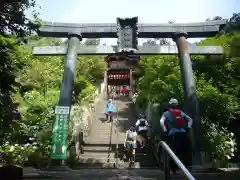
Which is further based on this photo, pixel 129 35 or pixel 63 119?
pixel 129 35

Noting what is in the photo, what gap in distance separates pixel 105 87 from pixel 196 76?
40.9ft

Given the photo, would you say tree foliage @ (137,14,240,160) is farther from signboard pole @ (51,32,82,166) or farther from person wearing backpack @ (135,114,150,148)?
signboard pole @ (51,32,82,166)

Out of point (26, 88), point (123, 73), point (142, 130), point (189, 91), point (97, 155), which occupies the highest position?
point (123, 73)

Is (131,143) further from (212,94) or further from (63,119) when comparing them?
(212,94)

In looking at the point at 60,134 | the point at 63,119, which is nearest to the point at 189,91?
the point at 63,119

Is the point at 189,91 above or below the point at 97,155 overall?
above

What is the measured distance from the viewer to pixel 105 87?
26.1 metres

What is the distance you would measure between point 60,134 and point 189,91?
502cm

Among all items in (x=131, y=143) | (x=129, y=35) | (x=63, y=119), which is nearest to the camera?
(x=63, y=119)

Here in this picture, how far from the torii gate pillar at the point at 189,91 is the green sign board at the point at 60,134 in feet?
14.5

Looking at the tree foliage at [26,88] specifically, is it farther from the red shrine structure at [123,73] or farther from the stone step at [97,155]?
the stone step at [97,155]

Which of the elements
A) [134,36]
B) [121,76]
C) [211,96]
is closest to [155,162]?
[211,96]

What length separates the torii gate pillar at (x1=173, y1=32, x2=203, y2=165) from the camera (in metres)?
9.85

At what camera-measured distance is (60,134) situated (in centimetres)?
993
